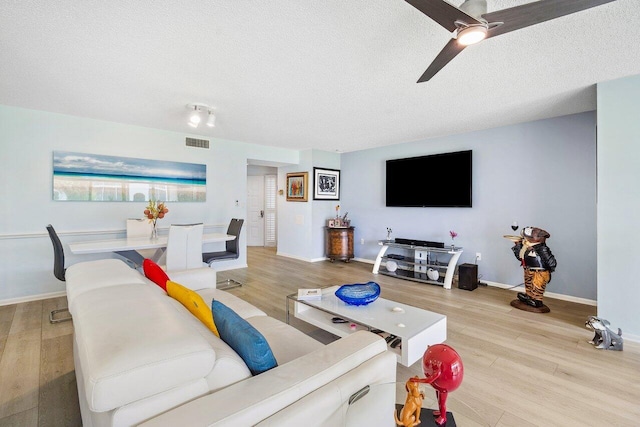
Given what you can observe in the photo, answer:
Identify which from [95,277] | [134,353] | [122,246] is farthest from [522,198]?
[122,246]

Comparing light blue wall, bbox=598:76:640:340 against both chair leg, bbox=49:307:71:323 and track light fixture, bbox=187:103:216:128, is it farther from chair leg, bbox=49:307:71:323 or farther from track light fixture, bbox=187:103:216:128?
chair leg, bbox=49:307:71:323

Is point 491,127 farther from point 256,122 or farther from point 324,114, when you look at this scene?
point 256,122

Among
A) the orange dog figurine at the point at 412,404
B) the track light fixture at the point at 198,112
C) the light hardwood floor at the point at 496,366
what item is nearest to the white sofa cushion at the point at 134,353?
the orange dog figurine at the point at 412,404

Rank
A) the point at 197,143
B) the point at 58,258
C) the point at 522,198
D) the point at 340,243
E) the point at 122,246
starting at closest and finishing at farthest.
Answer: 1. the point at 58,258
2. the point at 122,246
3. the point at 522,198
4. the point at 197,143
5. the point at 340,243

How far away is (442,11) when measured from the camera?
4.79ft

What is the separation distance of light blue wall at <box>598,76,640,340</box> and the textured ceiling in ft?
0.85

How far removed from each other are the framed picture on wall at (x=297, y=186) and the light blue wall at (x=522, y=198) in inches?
73.9

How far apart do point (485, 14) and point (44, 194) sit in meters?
4.97

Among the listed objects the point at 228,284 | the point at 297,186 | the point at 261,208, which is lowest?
the point at 228,284

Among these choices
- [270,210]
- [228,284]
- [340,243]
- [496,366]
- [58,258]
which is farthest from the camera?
[270,210]

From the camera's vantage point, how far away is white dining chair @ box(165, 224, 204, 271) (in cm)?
346

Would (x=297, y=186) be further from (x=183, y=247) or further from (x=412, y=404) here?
(x=412, y=404)

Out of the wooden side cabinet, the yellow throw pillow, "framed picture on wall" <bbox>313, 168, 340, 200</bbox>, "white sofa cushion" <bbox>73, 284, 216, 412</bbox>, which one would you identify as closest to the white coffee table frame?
the yellow throw pillow

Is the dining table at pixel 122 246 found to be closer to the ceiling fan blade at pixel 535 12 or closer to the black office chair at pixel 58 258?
the black office chair at pixel 58 258
